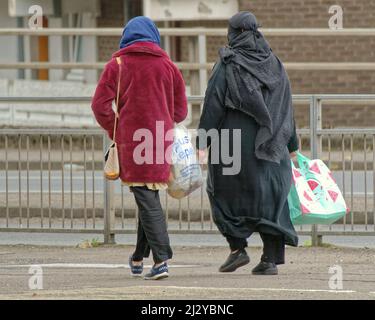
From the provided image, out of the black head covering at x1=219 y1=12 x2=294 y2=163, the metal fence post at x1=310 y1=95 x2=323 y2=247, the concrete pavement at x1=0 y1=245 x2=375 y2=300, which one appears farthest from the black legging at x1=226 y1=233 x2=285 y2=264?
the metal fence post at x1=310 y1=95 x2=323 y2=247

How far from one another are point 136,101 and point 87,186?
2950 millimetres

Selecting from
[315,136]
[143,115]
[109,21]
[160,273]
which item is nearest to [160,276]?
[160,273]

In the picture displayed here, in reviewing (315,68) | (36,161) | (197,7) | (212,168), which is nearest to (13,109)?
(197,7)

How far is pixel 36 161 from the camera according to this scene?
12.8 meters

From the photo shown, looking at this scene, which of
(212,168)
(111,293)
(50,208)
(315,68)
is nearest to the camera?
(111,293)

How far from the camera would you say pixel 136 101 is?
988cm

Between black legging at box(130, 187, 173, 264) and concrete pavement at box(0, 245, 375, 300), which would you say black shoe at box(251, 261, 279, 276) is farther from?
black legging at box(130, 187, 173, 264)

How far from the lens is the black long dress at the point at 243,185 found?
32.8 ft

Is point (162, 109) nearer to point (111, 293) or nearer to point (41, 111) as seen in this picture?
point (111, 293)

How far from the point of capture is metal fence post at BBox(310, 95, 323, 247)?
A: 12.4 m

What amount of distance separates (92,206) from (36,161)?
632 mm

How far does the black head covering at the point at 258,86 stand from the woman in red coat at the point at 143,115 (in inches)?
17.5

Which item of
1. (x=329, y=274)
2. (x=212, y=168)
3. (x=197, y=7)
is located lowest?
(x=329, y=274)

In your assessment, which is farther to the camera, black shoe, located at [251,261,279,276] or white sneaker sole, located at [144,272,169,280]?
black shoe, located at [251,261,279,276]
